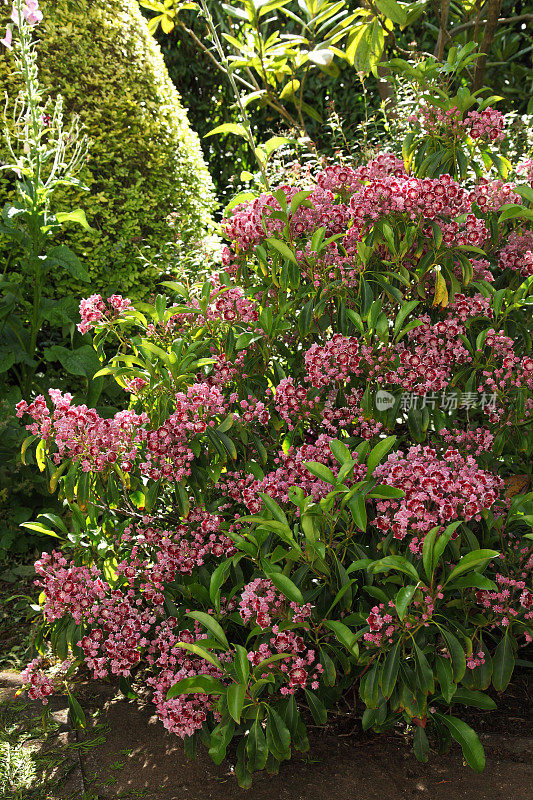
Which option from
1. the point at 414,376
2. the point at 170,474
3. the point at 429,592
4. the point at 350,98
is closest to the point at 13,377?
the point at 170,474

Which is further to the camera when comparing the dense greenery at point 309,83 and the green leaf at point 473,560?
the dense greenery at point 309,83

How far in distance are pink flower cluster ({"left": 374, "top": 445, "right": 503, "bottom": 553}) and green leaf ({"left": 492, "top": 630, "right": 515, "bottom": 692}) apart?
35 cm

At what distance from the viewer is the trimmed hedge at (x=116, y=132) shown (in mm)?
4277

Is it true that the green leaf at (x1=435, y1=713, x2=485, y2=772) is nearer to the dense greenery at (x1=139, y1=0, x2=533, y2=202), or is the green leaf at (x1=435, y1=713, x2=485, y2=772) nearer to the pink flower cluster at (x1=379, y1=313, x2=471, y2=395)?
the pink flower cluster at (x1=379, y1=313, x2=471, y2=395)

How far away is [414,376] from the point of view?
2125mm

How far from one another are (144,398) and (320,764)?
1.28 meters

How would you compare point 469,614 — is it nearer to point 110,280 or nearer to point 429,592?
point 429,592

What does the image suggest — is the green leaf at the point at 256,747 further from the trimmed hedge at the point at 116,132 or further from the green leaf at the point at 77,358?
the trimmed hedge at the point at 116,132

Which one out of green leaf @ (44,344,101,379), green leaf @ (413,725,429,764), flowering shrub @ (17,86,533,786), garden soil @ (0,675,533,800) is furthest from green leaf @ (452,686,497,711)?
green leaf @ (44,344,101,379)

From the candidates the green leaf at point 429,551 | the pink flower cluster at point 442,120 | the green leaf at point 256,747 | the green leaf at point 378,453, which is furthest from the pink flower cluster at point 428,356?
the green leaf at point 256,747

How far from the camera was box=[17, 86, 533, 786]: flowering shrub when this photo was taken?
1785 millimetres

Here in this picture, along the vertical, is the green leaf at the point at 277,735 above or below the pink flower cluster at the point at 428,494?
below

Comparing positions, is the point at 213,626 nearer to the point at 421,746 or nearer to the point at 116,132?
the point at 421,746

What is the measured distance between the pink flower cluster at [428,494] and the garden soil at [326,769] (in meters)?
0.72
